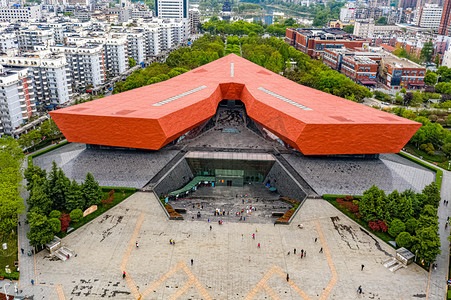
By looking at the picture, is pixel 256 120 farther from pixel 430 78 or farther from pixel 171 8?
pixel 171 8

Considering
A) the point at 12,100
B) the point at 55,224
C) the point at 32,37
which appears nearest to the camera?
the point at 55,224

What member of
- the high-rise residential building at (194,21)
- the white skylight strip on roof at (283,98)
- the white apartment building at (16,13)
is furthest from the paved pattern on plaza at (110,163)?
the high-rise residential building at (194,21)

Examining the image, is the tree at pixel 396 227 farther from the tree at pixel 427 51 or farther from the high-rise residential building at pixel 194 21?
the high-rise residential building at pixel 194 21

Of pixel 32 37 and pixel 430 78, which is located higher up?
pixel 32 37

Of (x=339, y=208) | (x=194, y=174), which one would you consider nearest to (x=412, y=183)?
(x=339, y=208)

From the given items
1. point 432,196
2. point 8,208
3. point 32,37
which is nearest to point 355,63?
point 432,196
